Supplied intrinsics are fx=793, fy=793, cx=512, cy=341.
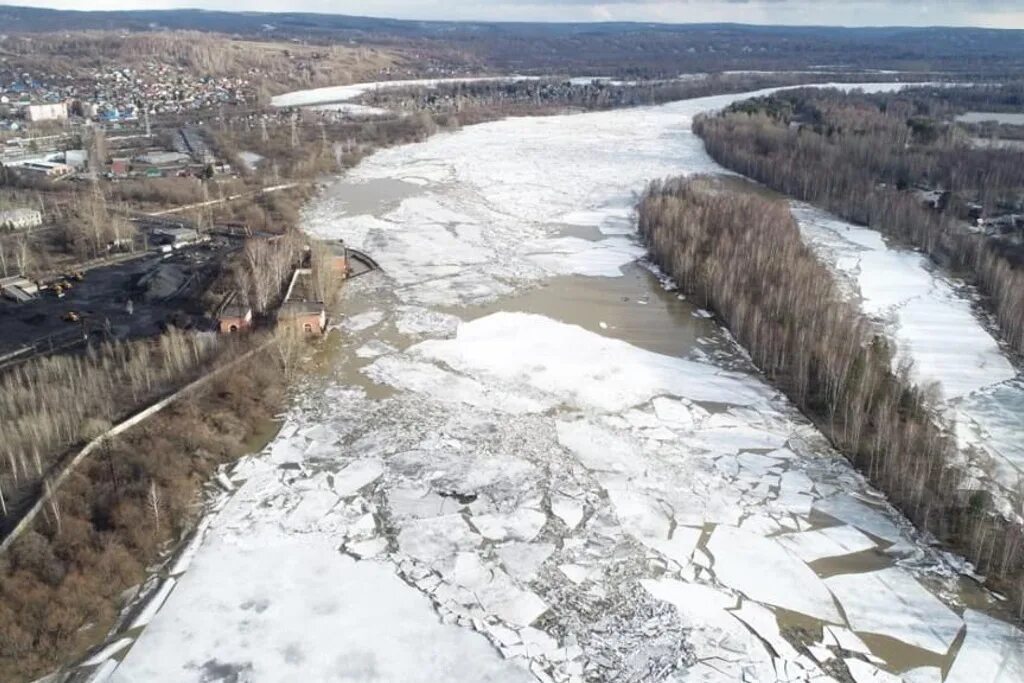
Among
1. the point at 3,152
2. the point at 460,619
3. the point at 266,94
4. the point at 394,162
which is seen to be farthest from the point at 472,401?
the point at 266,94

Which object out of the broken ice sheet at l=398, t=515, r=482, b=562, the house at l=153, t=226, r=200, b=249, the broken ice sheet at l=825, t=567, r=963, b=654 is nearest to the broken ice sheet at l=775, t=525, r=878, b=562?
the broken ice sheet at l=825, t=567, r=963, b=654

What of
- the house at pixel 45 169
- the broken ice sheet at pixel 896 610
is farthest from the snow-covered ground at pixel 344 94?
the broken ice sheet at pixel 896 610

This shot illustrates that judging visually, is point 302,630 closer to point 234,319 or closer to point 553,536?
point 553,536

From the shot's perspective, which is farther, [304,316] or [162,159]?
[162,159]

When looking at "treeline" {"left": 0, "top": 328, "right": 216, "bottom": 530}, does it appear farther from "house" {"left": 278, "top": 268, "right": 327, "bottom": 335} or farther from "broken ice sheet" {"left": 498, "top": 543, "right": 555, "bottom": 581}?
"broken ice sheet" {"left": 498, "top": 543, "right": 555, "bottom": 581}

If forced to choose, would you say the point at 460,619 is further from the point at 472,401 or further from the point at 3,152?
the point at 3,152

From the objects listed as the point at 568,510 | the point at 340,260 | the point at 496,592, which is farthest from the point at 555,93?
the point at 496,592
